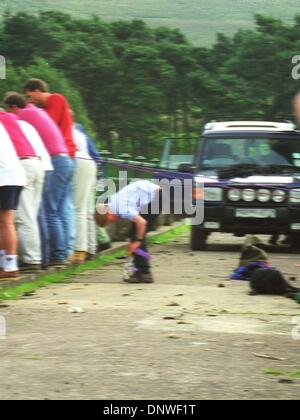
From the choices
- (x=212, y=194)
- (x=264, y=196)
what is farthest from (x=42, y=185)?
(x=264, y=196)

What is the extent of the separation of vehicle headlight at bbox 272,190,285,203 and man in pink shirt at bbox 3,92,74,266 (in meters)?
4.90

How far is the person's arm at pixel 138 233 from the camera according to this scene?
12391mm

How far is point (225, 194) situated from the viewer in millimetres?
17578

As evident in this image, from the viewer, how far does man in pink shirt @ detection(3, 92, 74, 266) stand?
1284cm

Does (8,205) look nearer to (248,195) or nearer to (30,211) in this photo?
(30,211)

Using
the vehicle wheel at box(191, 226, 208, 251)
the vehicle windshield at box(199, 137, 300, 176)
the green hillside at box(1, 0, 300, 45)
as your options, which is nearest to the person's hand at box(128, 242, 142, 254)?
the vehicle wheel at box(191, 226, 208, 251)

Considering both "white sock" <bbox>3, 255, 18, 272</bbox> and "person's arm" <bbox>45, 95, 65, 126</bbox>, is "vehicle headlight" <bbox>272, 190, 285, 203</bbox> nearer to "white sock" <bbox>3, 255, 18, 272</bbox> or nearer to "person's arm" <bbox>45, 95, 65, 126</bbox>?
"person's arm" <bbox>45, 95, 65, 126</bbox>

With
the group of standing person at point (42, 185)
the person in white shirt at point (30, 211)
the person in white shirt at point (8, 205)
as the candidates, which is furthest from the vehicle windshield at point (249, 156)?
the person in white shirt at point (8, 205)

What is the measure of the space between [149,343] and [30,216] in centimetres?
431

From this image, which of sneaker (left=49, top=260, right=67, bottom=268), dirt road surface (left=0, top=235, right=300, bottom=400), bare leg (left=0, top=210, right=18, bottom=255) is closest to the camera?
dirt road surface (left=0, top=235, right=300, bottom=400)

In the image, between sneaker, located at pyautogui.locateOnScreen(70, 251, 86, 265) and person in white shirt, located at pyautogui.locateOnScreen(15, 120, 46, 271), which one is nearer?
person in white shirt, located at pyautogui.locateOnScreen(15, 120, 46, 271)

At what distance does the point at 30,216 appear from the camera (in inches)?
479

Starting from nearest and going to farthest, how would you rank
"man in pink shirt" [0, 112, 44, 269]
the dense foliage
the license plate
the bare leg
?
the bare leg
"man in pink shirt" [0, 112, 44, 269]
the license plate
the dense foliage

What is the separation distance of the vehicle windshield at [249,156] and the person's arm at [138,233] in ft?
18.4
